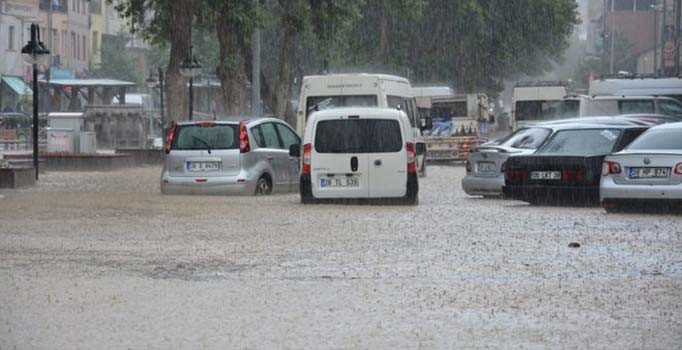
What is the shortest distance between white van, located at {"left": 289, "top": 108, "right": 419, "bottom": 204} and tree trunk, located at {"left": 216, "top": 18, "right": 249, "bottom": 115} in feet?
57.5

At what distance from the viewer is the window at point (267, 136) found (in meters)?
27.8

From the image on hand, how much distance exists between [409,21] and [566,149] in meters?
52.4

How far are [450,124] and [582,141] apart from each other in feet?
89.9

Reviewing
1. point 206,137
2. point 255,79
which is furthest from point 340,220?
point 255,79

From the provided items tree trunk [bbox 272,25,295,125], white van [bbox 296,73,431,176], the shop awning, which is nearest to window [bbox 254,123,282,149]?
white van [bbox 296,73,431,176]

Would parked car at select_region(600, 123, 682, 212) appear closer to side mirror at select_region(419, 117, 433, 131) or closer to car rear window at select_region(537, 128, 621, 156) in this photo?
car rear window at select_region(537, 128, 621, 156)

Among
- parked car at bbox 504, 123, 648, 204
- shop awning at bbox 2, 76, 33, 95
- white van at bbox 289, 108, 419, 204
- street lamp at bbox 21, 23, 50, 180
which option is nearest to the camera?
parked car at bbox 504, 123, 648, 204

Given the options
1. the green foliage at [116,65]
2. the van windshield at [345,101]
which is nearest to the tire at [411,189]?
the van windshield at [345,101]

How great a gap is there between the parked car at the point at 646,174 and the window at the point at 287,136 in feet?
25.5

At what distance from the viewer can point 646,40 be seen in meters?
152

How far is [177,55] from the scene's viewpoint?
38.4 metres

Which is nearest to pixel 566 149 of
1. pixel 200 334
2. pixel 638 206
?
pixel 638 206

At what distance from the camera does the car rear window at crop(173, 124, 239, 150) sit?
88.7 feet

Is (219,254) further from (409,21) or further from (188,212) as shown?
(409,21)
